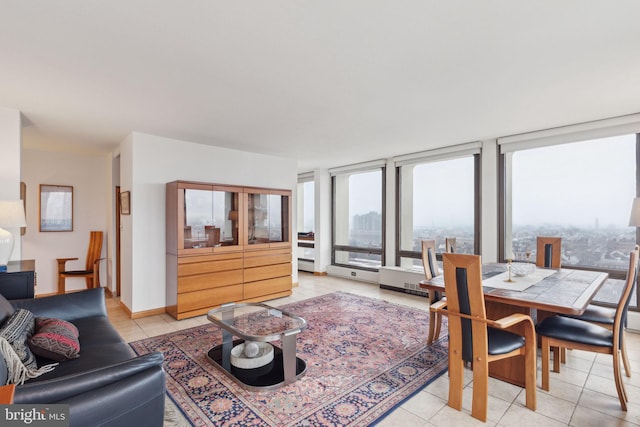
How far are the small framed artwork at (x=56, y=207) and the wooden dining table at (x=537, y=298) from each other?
230 inches

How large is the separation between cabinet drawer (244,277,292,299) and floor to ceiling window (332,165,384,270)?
79.9 inches

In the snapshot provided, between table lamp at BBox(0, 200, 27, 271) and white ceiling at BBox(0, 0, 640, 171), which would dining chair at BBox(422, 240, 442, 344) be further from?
table lamp at BBox(0, 200, 27, 271)

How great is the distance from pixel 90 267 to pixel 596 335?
6.51 m

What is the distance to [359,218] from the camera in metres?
6.83

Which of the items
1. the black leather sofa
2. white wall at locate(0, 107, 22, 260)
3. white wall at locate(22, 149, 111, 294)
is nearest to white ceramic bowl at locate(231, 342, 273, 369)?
the black leather sofa

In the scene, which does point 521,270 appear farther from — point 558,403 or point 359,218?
point 359,218

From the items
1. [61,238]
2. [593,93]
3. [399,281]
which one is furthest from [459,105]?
[61,238]

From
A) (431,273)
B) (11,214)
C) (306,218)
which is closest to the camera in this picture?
(11,214)

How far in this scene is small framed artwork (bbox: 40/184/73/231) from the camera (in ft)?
16.9

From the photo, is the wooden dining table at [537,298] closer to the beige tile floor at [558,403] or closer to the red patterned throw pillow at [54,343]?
the beige tile floor at [558,403]

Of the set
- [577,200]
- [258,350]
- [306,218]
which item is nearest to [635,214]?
[577,200]

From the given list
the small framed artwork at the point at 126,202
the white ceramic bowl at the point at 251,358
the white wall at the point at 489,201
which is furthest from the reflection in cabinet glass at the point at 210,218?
the white wall at the point at 489,201

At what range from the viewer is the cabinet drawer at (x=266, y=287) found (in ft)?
15.4

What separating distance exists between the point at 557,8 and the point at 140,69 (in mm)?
2745
